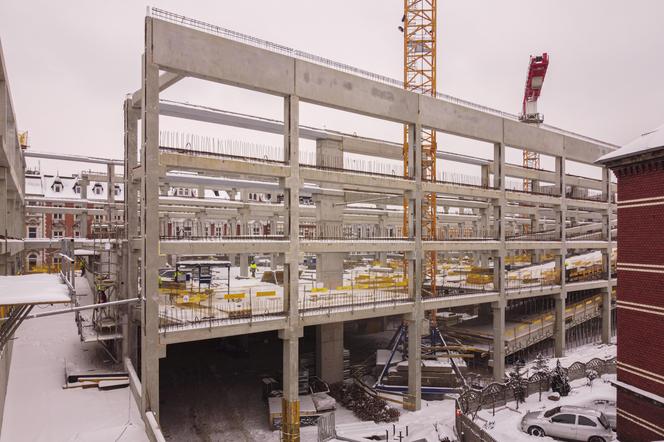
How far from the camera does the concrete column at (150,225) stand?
16.0 metres

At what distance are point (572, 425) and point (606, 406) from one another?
3.72m

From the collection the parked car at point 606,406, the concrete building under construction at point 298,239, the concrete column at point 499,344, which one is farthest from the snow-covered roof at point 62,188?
the parked car at point 606,406

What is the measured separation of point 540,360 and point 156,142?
2551 centimetres

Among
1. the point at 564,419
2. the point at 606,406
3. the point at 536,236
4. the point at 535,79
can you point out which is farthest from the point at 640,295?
the point at 535,79

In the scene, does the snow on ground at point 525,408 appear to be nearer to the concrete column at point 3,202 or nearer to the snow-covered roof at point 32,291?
the snow-covered roof at point 32,291

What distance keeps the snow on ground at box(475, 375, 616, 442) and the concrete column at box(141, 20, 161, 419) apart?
43.6 ft

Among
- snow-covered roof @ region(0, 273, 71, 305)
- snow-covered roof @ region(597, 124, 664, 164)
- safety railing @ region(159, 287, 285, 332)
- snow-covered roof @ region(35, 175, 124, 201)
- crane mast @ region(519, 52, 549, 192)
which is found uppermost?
crane mast @ region(519, 52, 549, 192)

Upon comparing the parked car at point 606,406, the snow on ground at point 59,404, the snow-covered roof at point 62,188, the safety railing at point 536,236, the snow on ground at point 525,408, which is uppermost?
the snow-covered roof at point 62,188

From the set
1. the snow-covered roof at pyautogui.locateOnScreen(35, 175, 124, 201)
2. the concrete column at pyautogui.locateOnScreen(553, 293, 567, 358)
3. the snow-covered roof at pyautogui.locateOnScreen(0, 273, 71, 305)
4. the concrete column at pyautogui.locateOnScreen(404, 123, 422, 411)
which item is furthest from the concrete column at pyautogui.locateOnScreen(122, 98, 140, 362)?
the snow-covered roof at pyautogui.locateOnScreen(35, 175, 124, 201)

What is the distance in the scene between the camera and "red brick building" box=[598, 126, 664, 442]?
16406mm

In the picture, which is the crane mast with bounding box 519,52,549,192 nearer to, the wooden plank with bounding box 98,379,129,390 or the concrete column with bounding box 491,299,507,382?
the concrete column with bounding box 491,299,507,382

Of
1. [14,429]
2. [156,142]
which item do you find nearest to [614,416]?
[156,142]

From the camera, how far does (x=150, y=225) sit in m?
16.2

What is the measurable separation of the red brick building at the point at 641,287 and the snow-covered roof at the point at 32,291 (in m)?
18.6
